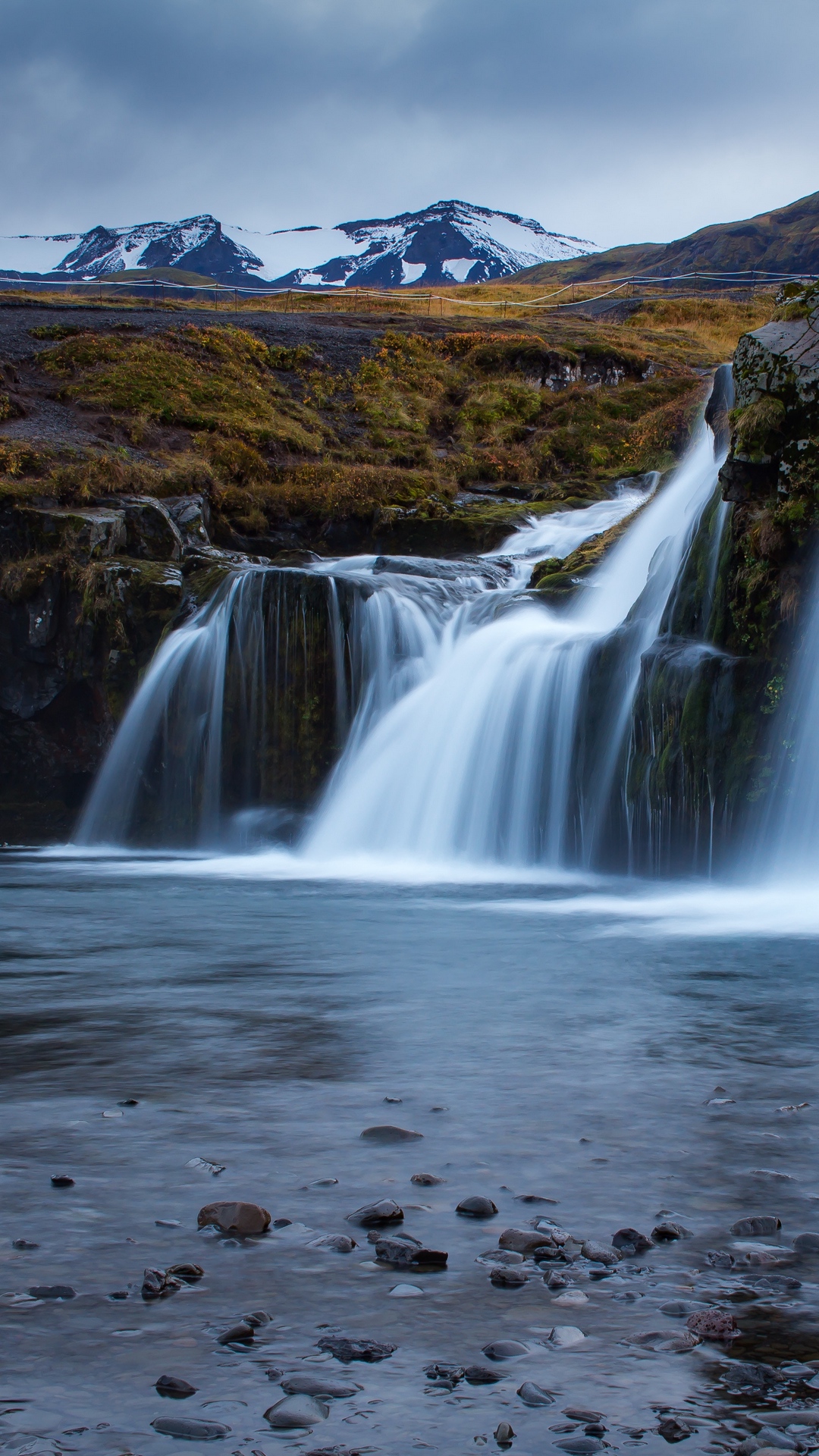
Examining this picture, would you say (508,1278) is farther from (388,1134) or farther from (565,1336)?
(388,1134)

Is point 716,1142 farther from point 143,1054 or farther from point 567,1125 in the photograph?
point 143,1054

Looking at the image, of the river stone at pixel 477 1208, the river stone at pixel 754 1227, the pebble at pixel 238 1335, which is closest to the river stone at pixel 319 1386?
the pebble at pixel 238 1335

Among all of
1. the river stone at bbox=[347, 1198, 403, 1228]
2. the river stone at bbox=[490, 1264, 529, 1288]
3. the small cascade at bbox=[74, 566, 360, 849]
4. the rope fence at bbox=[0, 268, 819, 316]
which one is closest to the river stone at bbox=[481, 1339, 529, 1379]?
the river stone at bbox=[490, 1264, 529, 1288]

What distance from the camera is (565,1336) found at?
8.15 ft

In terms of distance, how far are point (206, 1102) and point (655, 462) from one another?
2986 centimetres

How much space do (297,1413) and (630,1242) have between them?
1.17m

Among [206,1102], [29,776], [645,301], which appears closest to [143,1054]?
[206,1102]

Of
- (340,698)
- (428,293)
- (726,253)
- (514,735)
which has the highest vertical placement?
(726,253)

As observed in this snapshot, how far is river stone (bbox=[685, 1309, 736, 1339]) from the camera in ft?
8.13

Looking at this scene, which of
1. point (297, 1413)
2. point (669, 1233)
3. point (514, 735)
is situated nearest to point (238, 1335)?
point (297, 1413)

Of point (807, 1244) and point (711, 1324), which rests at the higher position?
point (711, 1324)

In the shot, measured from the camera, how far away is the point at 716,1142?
393cm

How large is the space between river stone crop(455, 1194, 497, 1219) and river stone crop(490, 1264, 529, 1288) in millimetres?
375

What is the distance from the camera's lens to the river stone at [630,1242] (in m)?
2.96
